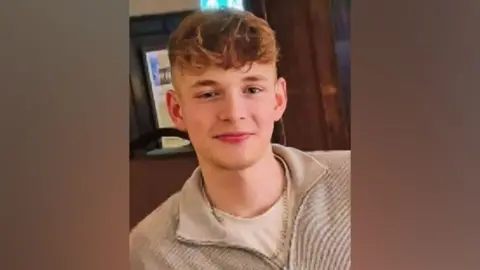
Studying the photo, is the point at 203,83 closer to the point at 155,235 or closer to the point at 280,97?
the point at 280,97

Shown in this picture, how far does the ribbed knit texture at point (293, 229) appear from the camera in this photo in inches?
57.1

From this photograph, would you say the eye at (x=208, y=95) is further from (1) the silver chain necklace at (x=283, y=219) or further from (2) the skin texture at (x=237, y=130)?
(1) the silver chain necklace at (x=283, y=219)

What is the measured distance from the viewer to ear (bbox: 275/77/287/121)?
4.83 feet

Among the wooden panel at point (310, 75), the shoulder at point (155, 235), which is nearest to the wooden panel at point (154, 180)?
the shoulder at point (155, 235)

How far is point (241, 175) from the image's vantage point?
4.97 ft

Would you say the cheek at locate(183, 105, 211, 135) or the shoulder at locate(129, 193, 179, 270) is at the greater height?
the cheek at locate(183, 105, 211, 135)

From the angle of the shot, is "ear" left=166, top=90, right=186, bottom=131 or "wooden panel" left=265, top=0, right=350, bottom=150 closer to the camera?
"wooden panel" left=265, top=0, right=350, bottom=150

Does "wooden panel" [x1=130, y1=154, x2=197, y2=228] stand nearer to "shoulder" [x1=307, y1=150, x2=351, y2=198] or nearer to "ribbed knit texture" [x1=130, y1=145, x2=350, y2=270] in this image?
"ribbed knit texture" [x1=130, y1=145, x2=350, y2=270]

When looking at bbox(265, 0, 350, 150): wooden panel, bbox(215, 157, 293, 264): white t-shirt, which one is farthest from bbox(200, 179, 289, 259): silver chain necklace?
bbox(265, 0, 350, 150): wooden panel

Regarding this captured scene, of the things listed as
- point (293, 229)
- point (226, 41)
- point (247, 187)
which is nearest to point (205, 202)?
point (247, 187)

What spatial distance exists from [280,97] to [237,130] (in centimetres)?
11
